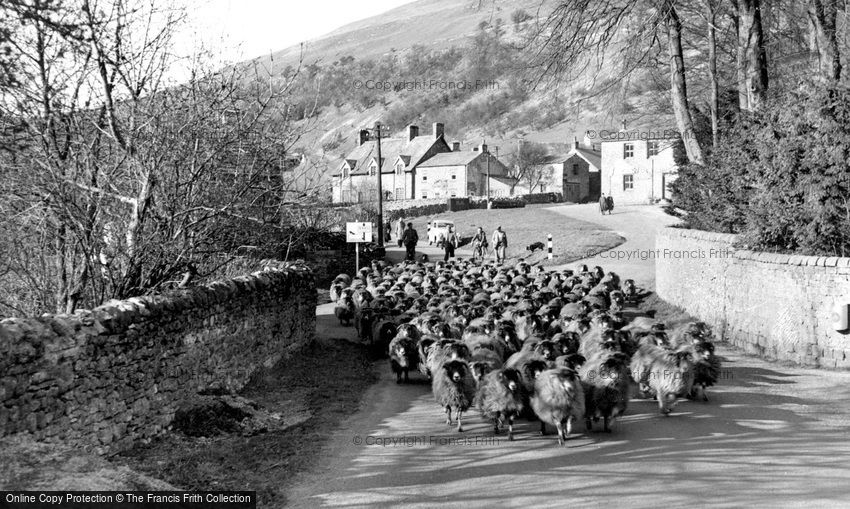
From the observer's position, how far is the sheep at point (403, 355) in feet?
50.5

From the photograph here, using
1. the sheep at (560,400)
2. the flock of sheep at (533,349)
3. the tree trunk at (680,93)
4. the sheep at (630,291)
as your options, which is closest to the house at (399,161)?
the tree trunk at (680,93)

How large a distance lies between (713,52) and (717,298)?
9.63 metres

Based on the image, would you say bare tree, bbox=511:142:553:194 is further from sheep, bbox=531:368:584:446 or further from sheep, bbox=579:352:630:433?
sheep, bbox=531:368:584:446

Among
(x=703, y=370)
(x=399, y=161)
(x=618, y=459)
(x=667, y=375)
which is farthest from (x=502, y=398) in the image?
(x=399, y=161)

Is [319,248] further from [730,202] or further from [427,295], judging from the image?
[730,202]

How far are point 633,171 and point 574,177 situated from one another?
22.3 meters

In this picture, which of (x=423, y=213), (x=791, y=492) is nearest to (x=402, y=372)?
(x=791, y=492)

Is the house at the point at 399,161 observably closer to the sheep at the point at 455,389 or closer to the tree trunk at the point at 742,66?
the tree trunk at the point at 742,66

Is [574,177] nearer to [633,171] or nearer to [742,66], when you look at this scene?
[633,171]

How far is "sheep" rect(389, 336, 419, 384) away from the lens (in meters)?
15.4

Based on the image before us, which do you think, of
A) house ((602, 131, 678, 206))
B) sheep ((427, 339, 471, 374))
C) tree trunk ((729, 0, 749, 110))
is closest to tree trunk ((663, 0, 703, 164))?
tree trunk ((729, 0, 749, 110))

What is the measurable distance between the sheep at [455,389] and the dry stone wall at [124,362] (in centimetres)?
360

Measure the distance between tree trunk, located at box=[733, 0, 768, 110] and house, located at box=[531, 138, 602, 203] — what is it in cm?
7284

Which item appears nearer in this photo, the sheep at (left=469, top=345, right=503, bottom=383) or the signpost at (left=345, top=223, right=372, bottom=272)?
the sheep at (left=469, top=345, right=503, bottom=383)
